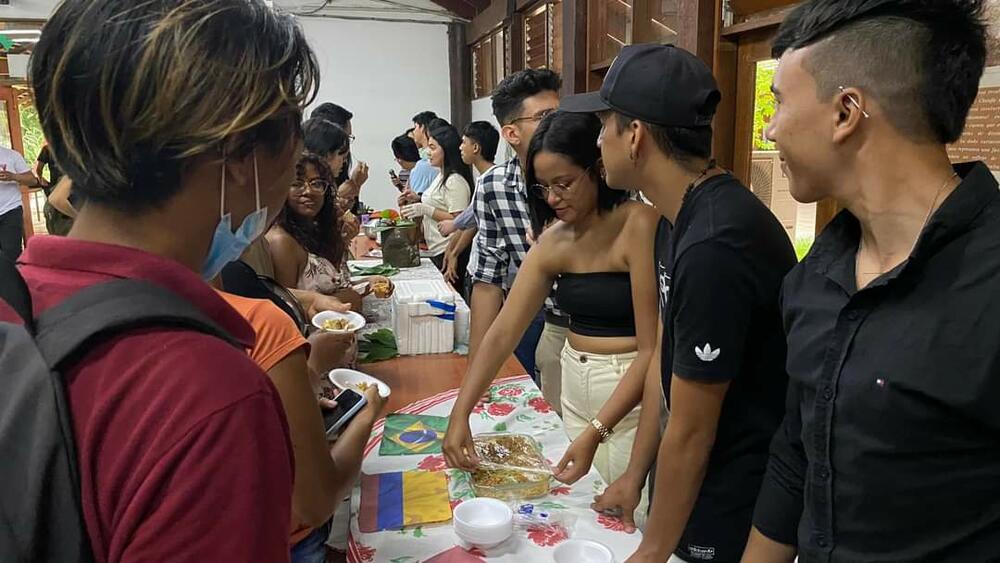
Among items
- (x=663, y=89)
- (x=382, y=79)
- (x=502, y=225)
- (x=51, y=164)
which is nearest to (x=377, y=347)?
(x=502, y=225)

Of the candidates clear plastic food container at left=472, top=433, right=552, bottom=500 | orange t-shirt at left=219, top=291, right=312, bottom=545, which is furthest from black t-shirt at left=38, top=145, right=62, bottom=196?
clear plastic food container at left=472, top=433, right=552, bottom=500

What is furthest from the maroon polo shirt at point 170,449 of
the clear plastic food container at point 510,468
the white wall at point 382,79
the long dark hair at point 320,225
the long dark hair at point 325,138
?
the white wall at point 382,79

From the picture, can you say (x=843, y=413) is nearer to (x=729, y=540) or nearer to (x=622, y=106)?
(x=729, y=540)

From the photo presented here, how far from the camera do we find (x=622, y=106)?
1.25 m

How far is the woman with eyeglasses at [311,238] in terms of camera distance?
2049 mm

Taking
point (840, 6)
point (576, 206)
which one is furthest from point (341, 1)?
point (840, 6)

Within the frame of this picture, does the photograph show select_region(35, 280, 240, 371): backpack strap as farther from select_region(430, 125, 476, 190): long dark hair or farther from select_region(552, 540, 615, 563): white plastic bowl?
select_region(430, 125, 476, 190): long dark hair

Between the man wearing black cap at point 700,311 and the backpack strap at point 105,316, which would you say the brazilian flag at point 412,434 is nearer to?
the man wearing black cap at point 700,311

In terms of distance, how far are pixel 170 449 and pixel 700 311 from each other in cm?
82

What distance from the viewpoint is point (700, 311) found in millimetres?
1076

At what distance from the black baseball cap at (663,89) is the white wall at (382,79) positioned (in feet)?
22.8

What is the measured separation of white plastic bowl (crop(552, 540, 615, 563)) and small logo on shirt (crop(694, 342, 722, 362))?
360mm

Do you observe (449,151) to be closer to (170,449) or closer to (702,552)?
(702,552)

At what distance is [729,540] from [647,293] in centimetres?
61
